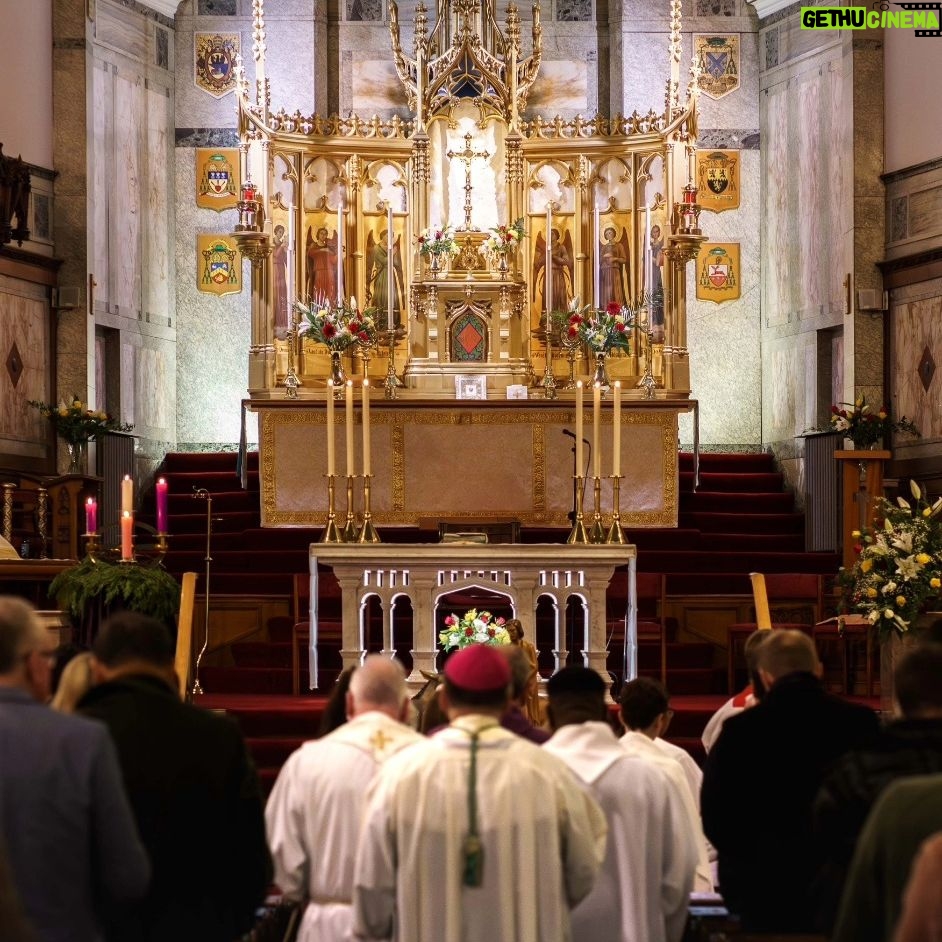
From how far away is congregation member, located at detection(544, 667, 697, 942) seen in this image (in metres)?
5.30

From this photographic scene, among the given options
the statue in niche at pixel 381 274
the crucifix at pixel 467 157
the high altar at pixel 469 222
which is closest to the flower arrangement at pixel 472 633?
the high altar at pixel 469 222

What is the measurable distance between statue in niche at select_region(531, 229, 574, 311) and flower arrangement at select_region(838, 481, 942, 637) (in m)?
7.90

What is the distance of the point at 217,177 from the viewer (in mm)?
19422

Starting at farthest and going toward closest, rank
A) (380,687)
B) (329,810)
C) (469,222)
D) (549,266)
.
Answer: (549,266) → (469,222) → (329,810) → (380,687)

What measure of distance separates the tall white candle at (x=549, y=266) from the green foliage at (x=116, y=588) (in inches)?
327

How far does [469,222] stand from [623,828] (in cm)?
1235

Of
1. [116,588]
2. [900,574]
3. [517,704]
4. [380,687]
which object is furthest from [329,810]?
[900,574]

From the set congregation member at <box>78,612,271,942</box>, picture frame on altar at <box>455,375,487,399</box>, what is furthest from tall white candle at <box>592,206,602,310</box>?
congregation member at <box>78,612,271,942</box>

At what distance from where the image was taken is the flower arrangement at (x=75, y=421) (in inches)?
648

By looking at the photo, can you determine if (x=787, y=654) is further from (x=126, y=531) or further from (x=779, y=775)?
(x=126, y=531)

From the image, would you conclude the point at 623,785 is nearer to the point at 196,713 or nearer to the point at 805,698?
the point at 805,698

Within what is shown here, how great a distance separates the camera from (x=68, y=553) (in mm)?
14859

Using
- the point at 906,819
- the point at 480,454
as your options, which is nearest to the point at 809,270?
the point at 480,454

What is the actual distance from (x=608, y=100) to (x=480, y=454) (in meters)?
5.75
